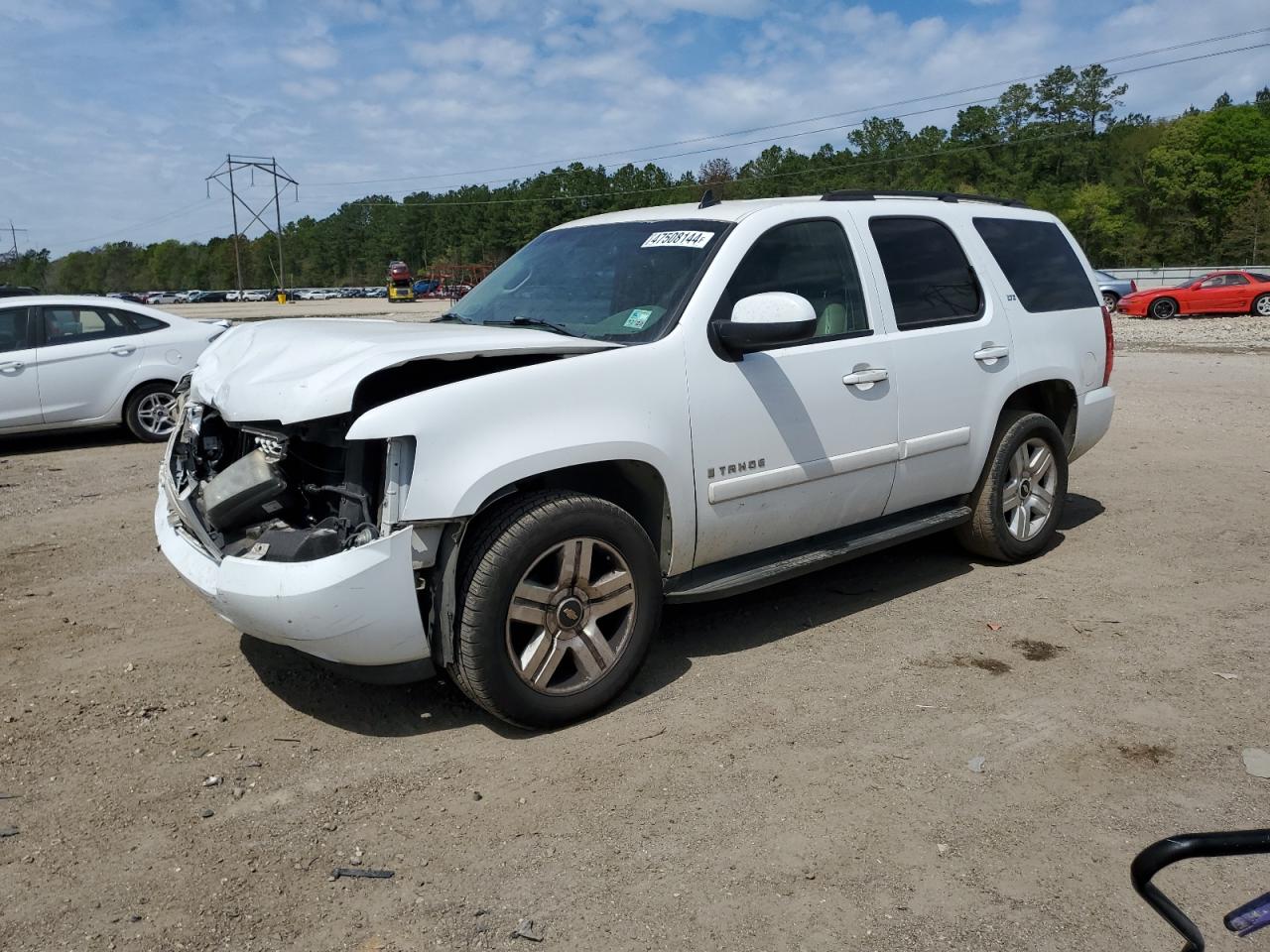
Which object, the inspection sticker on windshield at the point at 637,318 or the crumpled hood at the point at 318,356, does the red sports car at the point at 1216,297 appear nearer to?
the inspection sticker on windshield at the point at 637,318

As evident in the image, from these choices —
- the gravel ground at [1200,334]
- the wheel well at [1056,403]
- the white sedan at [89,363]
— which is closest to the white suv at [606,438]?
the wheel well at [1056,403]

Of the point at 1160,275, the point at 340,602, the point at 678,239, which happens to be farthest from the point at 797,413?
the point at 1160,275

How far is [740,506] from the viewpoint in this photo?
425cm

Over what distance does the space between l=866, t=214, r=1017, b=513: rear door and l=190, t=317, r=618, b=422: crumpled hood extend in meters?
1.69

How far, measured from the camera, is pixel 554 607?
3.70 meters

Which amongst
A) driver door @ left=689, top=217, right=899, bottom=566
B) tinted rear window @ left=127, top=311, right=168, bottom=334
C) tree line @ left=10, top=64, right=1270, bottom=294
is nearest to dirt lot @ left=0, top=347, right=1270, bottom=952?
driver door @ left=689, top=217, right=899, bottom=566

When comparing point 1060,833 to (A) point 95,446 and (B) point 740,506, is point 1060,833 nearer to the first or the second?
(B) point 740,506

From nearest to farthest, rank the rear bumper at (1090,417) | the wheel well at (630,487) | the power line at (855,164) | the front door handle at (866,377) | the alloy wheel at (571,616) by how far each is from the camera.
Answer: the alloy wheel at (571,616) → the wheel well at (630,487) → the front door handle at (866,377) → the rear bumper at (1090,417) → the power line at (855,164)

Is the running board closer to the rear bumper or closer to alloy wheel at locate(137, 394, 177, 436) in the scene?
the rear bumper

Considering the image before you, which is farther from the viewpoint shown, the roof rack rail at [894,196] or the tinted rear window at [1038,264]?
the tinted rear window at [1038,264]

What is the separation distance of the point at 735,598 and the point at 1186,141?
282 ft

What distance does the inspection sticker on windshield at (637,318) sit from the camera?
420cm

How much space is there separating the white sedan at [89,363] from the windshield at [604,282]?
20.3 ft

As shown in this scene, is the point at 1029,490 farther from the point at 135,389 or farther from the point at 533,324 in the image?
the point at 135,389
